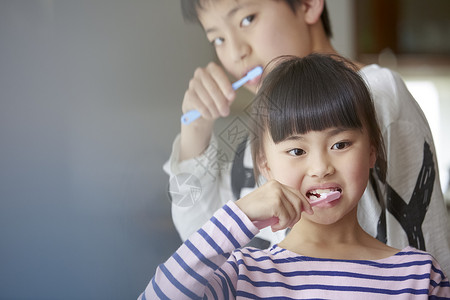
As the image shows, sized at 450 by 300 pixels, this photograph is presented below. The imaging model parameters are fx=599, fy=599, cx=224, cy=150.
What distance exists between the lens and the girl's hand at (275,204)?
500mm

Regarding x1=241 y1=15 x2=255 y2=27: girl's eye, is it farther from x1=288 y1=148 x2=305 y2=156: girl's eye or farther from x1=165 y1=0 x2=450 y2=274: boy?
x1=288 y1=148 x2=305 y2=156: girl's eye

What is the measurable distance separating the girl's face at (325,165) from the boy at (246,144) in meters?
0.07

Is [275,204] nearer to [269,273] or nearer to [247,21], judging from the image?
[269,273]

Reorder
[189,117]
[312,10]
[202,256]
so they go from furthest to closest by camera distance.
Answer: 1. [312,10]
2. [189,117]
3. [202,256]

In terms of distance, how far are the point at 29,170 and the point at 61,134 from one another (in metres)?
0.04

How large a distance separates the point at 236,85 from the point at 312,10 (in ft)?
0.55

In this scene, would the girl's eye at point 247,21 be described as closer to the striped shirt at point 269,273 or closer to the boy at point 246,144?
the boy at point 246,144

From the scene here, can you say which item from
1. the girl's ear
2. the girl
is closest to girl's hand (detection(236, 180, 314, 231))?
the girl

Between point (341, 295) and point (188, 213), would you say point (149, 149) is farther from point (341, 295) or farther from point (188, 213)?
point (341, 295)

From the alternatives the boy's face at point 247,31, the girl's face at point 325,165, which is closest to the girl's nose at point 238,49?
the boy's face at point 247,31

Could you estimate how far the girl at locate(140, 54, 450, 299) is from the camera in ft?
1.81

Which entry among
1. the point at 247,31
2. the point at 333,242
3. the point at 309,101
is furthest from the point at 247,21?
the point at 333,242

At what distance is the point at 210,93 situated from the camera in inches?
24.0

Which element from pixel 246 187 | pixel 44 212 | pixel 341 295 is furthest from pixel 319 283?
pixel 44 212
